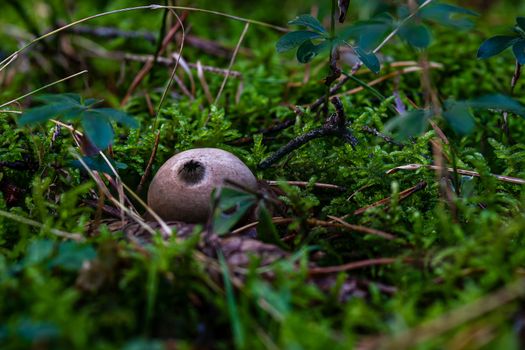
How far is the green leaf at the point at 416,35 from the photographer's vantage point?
149 centimetres

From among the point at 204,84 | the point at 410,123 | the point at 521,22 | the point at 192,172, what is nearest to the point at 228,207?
the point at 192,172

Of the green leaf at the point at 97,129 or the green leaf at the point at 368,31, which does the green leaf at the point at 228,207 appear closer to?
the green leaf at the point at 97,129

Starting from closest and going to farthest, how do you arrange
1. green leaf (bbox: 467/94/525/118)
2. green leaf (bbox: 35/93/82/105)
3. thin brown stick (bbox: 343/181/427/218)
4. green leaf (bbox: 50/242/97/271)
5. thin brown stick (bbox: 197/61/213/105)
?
green leaf (bbox: 50/242/97/271) < green leaf (bbox: 467/94/525/118) < green leaf (bbox: 35/93/82/105) < thin brown stick (bbox: 343/181/427/218) < thin brown stick (bbox: 197/61/213/105)

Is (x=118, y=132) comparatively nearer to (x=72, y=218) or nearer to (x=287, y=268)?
(x=72, y=218)

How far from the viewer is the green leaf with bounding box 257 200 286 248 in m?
1.63

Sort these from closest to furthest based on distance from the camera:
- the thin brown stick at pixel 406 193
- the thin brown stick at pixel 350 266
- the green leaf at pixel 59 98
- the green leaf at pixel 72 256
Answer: the green leaf at pixel 72 256
the thin brown stick at pixel 350 266
the green leaf at pixel 59 98
the thin brown stick at pixel 406 193

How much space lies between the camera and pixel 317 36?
2051 mm

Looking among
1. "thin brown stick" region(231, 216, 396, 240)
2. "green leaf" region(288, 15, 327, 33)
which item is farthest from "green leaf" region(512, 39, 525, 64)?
"thin brown stick" region(231, 216, 396, 240)

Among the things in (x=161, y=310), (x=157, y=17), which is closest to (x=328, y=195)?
(x=161, y=310)

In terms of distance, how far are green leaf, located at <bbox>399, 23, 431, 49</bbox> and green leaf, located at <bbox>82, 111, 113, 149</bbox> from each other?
3.40 feet

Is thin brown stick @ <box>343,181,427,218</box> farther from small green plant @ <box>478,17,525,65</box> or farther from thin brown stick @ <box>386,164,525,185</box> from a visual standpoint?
small green plant @ <box>478,17,525,65</box>

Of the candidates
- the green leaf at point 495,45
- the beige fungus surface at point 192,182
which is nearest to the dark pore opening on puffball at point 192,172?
the beige fungus surface at point 192,182

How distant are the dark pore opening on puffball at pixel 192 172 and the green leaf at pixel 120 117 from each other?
265 mm

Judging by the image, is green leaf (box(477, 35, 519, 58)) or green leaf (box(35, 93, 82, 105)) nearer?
green leaf (box(35, 93, 82, 105))
